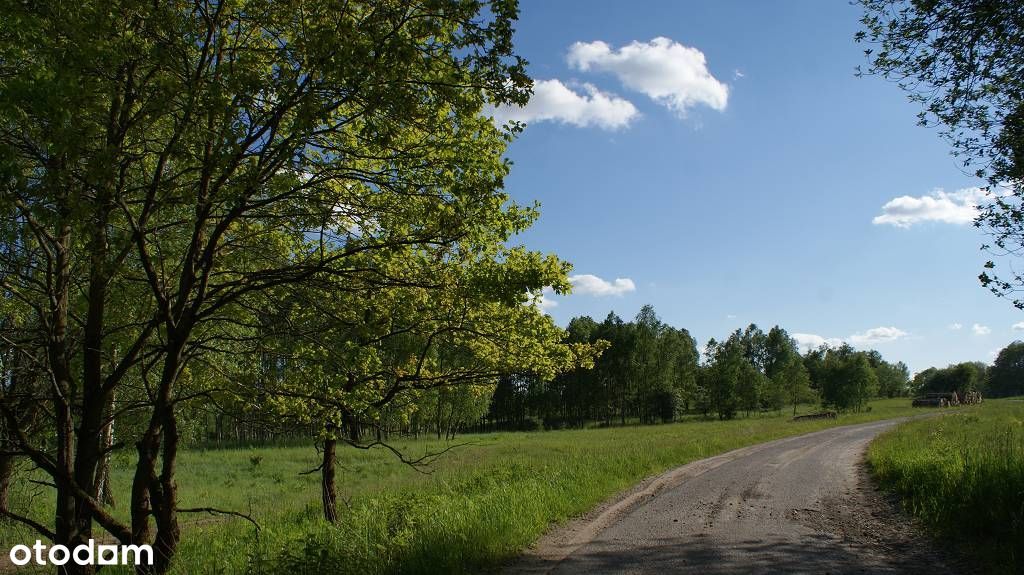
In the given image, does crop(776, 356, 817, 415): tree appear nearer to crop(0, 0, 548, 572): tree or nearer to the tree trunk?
the tree trunk

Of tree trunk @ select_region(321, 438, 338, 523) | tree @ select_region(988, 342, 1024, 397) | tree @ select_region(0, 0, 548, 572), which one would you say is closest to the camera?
tree @ select_region(0, 0, 548, 572)

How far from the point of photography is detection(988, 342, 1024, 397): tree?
123m

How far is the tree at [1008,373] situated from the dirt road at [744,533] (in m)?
147

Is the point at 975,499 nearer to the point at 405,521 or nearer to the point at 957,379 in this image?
the point at 405,521

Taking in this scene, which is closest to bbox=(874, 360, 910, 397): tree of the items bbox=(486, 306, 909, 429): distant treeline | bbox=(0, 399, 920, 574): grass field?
bbox=(486, 306, 909, 429): distant treeline

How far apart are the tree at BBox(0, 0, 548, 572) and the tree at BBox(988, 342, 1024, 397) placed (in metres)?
A: 158

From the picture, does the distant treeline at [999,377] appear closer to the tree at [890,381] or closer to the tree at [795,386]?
the tree at [890,381]

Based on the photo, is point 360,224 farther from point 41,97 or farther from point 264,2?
point 41,97

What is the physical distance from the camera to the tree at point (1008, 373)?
403 ft

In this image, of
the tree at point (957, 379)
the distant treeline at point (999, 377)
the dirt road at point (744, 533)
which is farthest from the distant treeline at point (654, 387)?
the dirt road at point (744, 533)

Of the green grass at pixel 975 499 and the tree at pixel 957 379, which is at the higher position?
the green grass at pixel 975 499

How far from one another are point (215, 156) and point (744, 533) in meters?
8.93

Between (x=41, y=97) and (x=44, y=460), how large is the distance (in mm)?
4149

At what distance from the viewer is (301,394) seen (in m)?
7.37
